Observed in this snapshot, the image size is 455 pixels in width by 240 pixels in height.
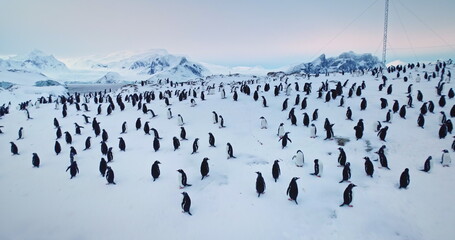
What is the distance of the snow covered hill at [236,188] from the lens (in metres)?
8.24

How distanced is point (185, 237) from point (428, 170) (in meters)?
9.71

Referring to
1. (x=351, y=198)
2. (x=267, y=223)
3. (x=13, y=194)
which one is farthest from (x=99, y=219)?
(x=351, y=198)

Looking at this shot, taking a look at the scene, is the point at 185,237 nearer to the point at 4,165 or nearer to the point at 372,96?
the point at 4,165

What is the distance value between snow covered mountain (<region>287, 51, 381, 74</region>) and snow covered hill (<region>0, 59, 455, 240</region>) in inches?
3294

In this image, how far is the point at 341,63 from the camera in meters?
99.4

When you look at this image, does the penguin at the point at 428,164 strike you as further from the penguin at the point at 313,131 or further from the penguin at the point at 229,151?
the penguin at the point at 229,151

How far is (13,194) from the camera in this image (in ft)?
35.3

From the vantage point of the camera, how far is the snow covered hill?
27.0 feet

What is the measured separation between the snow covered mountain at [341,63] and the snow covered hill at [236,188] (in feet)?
275

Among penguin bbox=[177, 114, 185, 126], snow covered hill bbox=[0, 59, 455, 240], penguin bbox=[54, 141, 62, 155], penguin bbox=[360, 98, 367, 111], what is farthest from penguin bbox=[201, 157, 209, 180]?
penguin bbox=[360, 98, 367, 111]

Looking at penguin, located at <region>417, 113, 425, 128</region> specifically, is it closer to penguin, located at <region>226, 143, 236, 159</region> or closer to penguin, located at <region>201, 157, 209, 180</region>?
penguin, located at <region>226, 143, 236, 159</region>

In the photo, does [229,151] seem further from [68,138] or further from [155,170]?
[68,138]

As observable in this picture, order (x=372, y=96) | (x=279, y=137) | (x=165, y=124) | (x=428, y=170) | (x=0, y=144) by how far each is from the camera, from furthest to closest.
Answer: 1. (x=372, y=96)
2. (x=165, y=124)
3. (x=0, y=144)
4. (x=279, y=137)
5. (x=428, y=170)

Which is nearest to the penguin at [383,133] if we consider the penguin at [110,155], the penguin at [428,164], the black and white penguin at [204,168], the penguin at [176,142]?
the penguin at [428,164]
